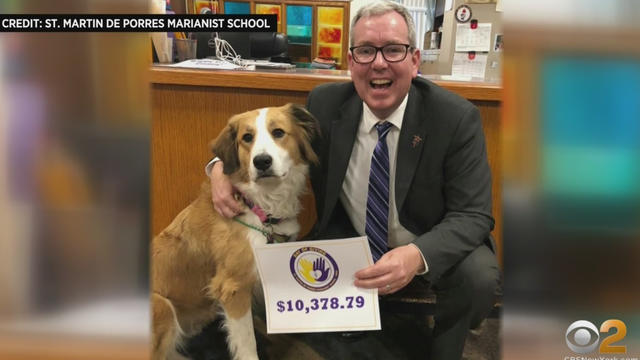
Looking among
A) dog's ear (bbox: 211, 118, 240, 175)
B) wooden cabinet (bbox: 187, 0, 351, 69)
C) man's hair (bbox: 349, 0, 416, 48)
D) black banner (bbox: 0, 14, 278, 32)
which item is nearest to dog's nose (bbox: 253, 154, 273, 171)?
dog's ear (bbox: 211, 118, 240, 175)

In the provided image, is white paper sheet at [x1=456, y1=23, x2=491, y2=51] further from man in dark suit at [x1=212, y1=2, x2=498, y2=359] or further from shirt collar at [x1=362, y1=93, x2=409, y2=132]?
shirt collar at [x1=362, y1=93, x2=409, y2=132]

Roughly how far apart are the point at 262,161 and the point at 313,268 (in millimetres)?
372

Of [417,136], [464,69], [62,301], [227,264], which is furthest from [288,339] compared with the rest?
[464,69]

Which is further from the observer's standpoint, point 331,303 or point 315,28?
point 315,28

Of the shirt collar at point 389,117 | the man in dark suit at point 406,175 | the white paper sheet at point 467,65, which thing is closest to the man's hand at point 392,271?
the man in dark suit at point 406,175

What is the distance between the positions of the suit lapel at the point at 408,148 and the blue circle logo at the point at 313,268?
16.6 inches

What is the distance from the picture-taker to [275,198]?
1466 millimetres

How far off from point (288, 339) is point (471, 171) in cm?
101

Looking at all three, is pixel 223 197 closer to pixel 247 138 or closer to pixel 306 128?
pixel 247 138

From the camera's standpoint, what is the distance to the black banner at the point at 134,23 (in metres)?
0.52

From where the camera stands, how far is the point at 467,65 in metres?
3.05

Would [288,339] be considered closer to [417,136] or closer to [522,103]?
[417,136]

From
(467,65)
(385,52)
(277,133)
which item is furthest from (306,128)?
(467,65)

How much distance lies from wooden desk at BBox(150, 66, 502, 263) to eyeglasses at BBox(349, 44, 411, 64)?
1.09ft
